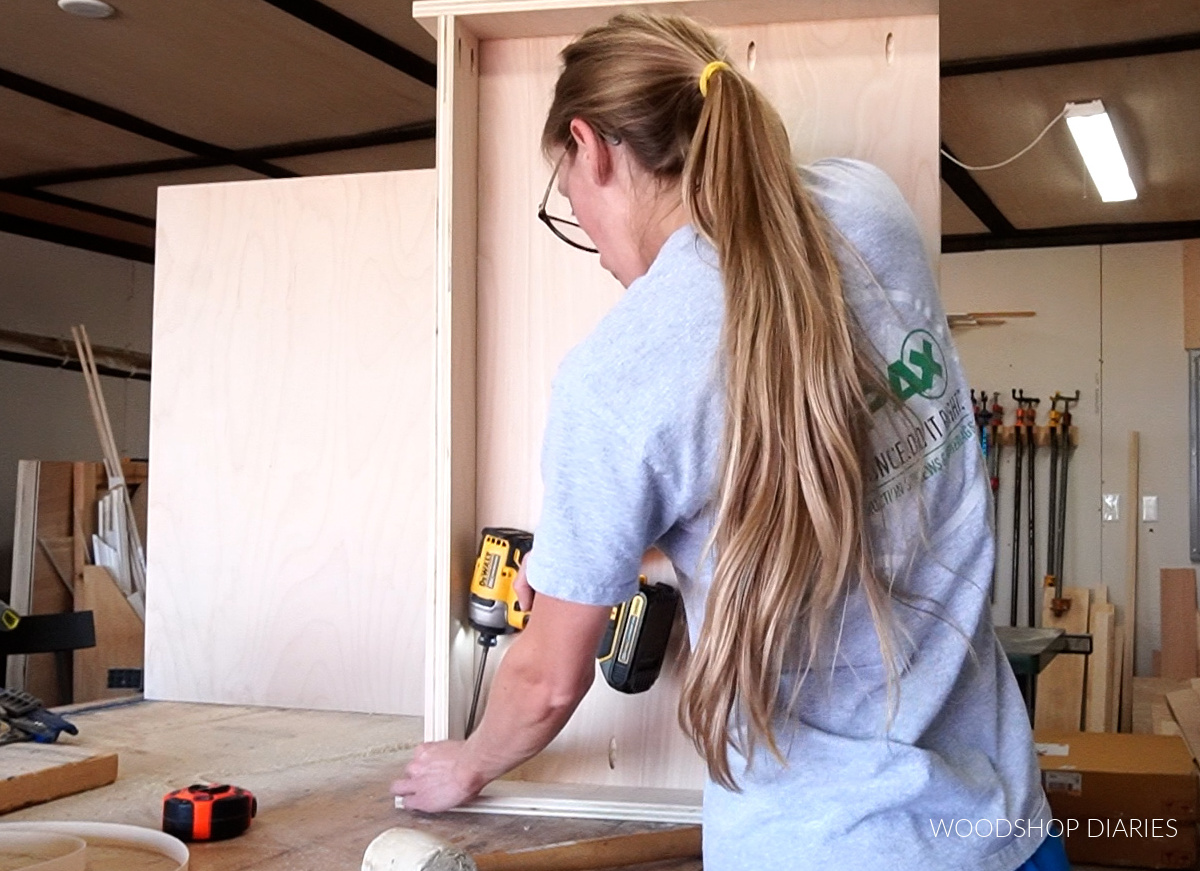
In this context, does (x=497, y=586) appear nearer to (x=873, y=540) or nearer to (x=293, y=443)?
(x=873, y=540)

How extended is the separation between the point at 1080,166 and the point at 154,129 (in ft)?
12.1

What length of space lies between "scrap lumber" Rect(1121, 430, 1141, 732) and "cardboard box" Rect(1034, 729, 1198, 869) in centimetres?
207

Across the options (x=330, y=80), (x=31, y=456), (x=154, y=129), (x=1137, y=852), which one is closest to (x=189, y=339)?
(x=330, y=80)

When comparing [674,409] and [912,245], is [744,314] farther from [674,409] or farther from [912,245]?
[912,245]

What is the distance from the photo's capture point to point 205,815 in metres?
1.17

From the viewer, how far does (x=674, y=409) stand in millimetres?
855

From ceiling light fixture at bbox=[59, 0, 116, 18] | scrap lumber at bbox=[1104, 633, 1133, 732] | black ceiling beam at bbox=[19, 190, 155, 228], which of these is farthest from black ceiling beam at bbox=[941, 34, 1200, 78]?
black ceiling beam at bbox=[19, 190, 155, 228]

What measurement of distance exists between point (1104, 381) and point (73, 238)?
5.55m

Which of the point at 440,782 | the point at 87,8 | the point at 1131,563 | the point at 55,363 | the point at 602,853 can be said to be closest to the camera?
the point at 602,853

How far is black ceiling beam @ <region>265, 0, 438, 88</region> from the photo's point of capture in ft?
10.3

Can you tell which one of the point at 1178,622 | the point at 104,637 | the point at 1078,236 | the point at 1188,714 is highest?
the point at 1078,236

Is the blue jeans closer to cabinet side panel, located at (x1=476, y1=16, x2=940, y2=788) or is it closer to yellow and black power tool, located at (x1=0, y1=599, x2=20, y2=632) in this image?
cabinet side panel, located at (x1=476, y1=16, x2=940, y2=788)

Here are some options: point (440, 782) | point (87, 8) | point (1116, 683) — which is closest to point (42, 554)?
point (87, 8)

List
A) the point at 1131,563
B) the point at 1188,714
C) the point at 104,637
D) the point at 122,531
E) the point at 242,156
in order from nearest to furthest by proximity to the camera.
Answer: the point at 104,637 < the point at 122,531 < the point at 1188,714 < the point at 242,156 < the point at 1131,563
